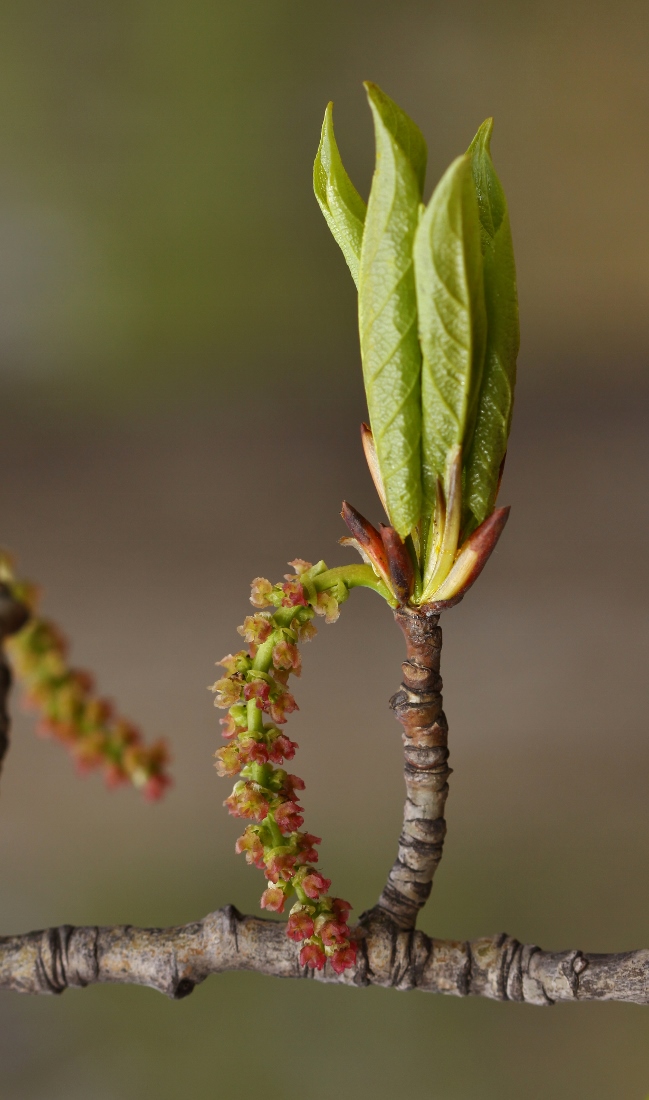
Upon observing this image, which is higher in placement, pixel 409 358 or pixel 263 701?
pixel 409 358

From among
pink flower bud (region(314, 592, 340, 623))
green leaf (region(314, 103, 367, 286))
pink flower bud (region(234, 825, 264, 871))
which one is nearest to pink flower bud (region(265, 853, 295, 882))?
pink flower bud (region(234, 825, 264, 871))

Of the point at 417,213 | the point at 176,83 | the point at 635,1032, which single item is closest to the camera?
the point at 417,213

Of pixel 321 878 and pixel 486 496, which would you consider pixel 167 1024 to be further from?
pixel 486 496

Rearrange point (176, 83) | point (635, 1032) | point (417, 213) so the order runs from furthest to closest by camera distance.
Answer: point (176, 83) < point (635, 1032) < point (417, 213)

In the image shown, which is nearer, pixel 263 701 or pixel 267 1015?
pixel 263 701

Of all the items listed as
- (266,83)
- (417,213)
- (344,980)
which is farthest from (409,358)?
(266,83)

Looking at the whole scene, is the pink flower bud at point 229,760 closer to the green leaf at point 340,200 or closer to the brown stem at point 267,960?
the brown stem at point 267,960

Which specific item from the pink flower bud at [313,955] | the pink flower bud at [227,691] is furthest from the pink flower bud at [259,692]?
the pink flower bud at [313,955]

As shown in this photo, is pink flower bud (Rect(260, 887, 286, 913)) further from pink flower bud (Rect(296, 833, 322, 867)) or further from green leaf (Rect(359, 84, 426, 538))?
green leaf (Rect(359, 84, 426, 538))
